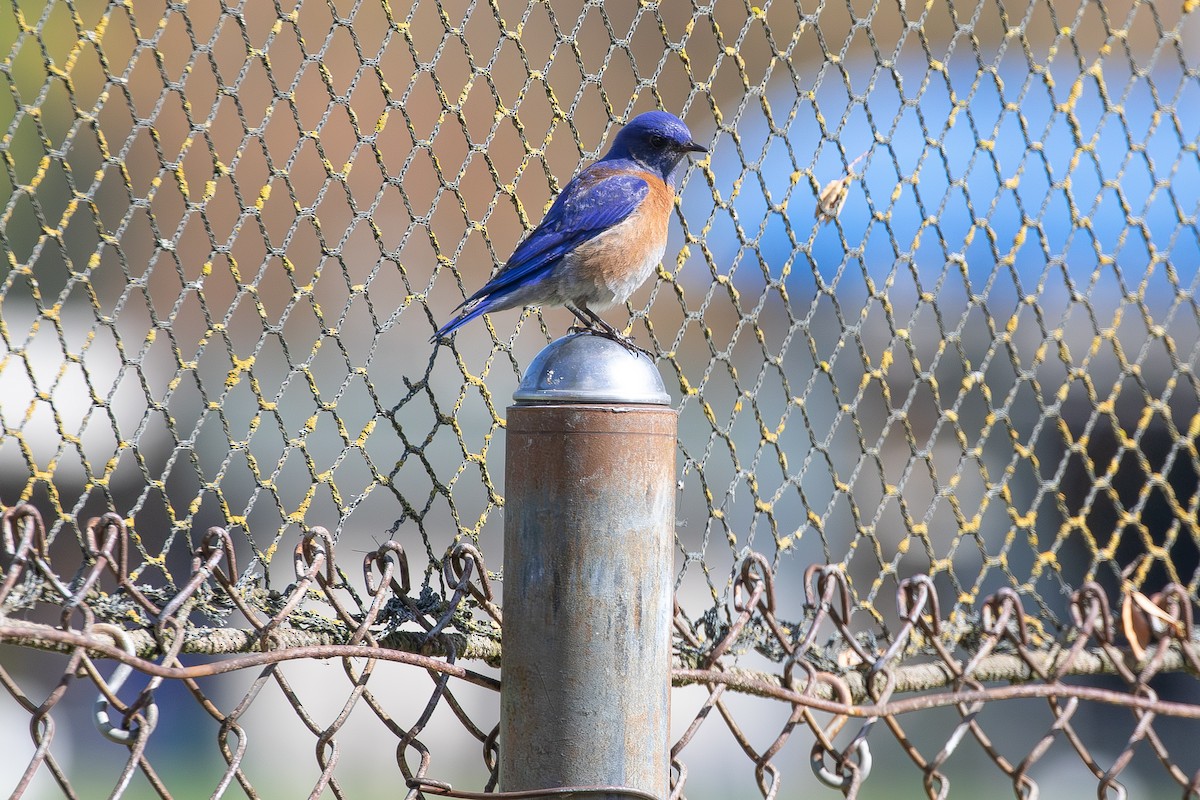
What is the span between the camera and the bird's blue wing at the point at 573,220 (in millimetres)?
2322

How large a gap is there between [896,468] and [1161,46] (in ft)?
11.3

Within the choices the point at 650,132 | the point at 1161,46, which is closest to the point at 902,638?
the point at 650,132

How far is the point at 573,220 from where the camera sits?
2391 mm

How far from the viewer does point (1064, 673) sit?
2.46 m

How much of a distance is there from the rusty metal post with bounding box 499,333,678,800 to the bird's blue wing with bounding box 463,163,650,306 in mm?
722

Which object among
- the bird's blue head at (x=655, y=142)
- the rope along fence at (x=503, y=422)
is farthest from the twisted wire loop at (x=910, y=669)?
the bird's blue head at (x=655, y=142)

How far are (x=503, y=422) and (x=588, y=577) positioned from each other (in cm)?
77

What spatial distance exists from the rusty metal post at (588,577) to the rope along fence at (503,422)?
206mm

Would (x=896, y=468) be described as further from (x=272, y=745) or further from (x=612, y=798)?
(x=612, y=798)

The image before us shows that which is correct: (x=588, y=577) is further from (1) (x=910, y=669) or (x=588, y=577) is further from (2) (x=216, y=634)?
(1) (x=910, y=669)

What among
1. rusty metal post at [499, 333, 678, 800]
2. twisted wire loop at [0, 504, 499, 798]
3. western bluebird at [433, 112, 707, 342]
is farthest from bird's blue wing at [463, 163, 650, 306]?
rusty metal post at [499, 333, 678, 800]

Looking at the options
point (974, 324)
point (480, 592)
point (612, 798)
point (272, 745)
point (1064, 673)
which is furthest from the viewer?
point (272, 745)

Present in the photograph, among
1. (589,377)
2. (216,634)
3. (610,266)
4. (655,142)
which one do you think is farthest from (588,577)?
(655,142)

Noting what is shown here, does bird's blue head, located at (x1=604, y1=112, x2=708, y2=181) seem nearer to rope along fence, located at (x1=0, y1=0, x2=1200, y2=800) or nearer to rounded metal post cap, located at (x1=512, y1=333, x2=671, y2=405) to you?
rope along fence, located at (x1=0, y1=0, x2=1200, y2=800)
